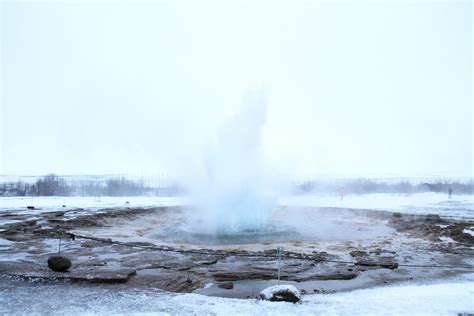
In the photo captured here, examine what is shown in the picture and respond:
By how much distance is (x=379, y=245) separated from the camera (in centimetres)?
1501

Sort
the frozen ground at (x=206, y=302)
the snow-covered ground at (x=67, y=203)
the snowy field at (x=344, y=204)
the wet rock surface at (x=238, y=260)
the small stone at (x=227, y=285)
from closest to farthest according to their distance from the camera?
the frozen ground at (x=206, y=302)
the small stone at (x=227, y=285)
the wet rock surface at (x=238, y=260)
the snowy field at (x=344, y=204)
the snow-covered ground at (x=67, y=203)

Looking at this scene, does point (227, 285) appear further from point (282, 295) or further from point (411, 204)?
point (411, 204)

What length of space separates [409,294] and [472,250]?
796 cm

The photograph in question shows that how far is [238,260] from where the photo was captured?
37.3ft

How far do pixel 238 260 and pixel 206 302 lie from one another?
14.8 feet

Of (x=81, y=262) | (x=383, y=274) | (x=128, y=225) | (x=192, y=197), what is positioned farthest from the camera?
(x=192, y=197)

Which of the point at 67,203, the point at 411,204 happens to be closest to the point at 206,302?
the point at 67,203

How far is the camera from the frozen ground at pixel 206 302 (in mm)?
6457

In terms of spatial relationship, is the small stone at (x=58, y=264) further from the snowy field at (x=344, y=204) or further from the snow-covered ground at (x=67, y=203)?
the snow-covered ground at (x=67, y=203)

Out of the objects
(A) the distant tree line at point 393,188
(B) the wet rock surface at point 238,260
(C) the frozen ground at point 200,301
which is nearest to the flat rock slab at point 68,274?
(B) the wet rock surface at point 238,260

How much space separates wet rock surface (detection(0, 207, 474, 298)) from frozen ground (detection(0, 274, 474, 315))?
2.34ft

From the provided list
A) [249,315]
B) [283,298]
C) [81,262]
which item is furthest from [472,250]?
[81,262]

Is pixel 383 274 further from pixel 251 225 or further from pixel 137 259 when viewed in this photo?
pixel 251 225

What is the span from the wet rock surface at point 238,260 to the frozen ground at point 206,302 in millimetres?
713
